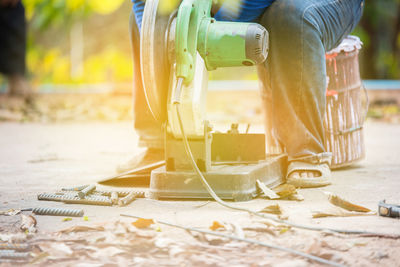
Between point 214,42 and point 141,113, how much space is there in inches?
37.1

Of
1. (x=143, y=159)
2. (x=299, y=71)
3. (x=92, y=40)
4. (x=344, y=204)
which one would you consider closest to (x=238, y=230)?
(x=344, y=204)

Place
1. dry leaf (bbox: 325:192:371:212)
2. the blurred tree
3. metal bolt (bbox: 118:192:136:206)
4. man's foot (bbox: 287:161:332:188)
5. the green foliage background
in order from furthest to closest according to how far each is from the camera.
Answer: the green foliage background → the blurred tree → man's foot (bbox: 287:161:332:188) → metal bolt (bbox: 118:192:136:206) → dry leaf (bbox: 325:192:371:212)

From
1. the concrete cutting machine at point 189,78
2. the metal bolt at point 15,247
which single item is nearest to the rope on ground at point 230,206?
the concrete cutting machine at point 189,78

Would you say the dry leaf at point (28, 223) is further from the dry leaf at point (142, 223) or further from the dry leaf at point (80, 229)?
the dry leaf at point (142, 223)

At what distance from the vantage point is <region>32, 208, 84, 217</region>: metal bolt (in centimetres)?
185

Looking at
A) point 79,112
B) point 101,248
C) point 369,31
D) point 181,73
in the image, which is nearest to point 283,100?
point 181,73

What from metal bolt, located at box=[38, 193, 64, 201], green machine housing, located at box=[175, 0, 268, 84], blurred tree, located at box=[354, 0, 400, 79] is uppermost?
blurred tree, located at box=[354, 0, 400, 79]

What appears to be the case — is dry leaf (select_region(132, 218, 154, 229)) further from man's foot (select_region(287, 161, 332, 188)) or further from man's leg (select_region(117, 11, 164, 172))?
man's leg (select_region(117, 11, 164, 172))

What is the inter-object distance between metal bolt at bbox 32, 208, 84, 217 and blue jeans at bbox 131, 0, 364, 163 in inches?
40.6

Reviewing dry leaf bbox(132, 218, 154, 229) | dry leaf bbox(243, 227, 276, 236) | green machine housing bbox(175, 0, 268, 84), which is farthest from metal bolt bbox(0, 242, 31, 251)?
green machine housing bbox(175, 0, 268, 84)

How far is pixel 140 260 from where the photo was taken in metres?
1.40

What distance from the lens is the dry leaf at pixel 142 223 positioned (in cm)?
168

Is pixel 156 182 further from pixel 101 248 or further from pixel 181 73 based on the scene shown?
pixel 101 248

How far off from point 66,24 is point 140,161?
48.7 ft
